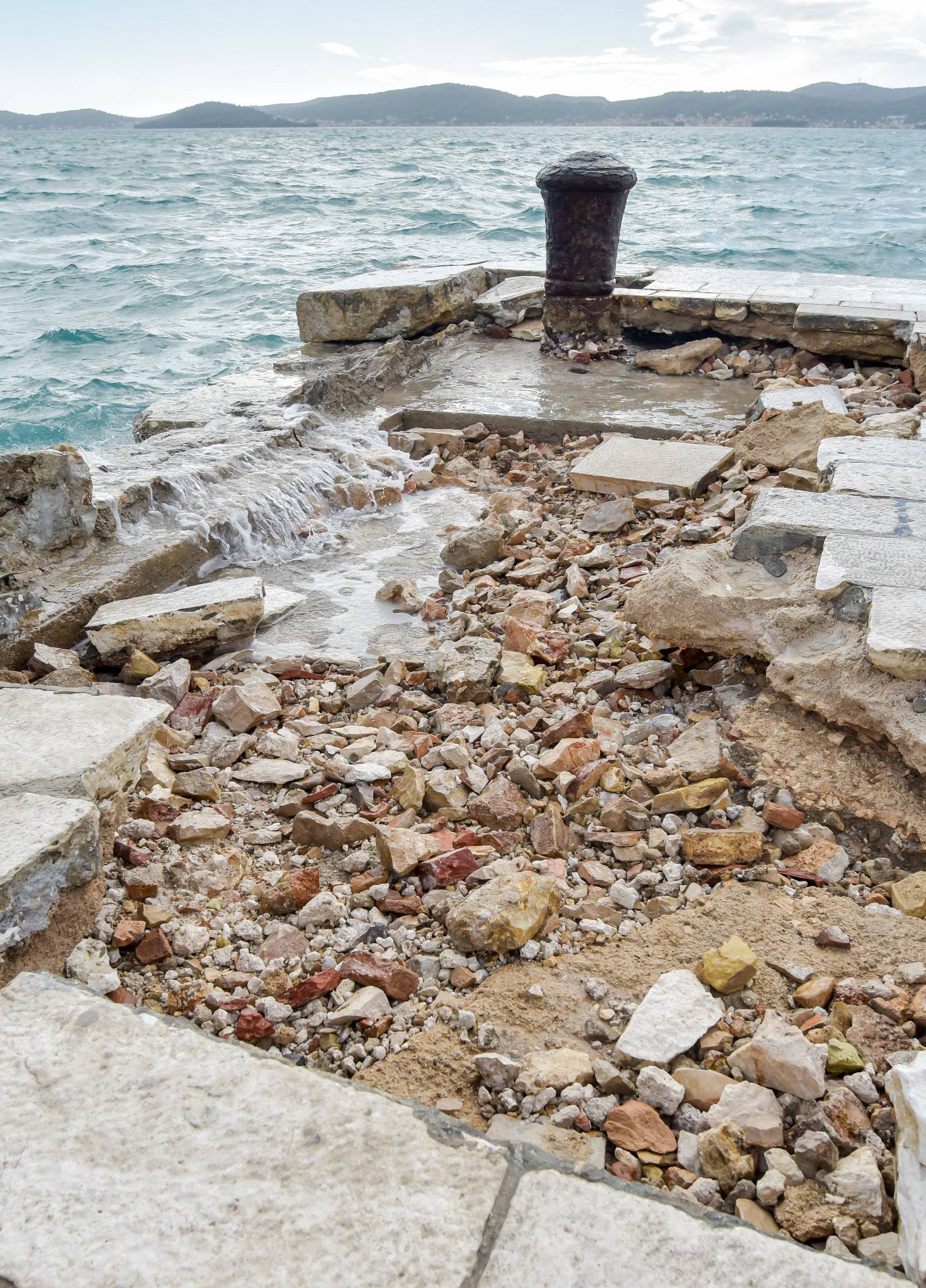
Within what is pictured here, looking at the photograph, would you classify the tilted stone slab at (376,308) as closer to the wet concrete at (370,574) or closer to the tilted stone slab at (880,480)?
the wet concrete at (370,574)

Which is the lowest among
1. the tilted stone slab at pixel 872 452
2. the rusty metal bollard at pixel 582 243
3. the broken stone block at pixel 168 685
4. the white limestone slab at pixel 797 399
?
the broken stone block at pixel 168 685

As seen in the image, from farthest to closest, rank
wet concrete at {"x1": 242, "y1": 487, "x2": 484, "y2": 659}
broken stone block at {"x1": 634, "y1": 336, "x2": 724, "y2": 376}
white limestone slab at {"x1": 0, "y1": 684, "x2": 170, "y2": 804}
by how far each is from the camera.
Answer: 1. broken stone block at {"x1": 634, "y1": 336, "x2": 724, "y2": 376}
2. wet concrete at {"x1": 242, "y1": 487, "x2": 484, "y2": 659}
3. white limestone slab at {"x1": 0, "y1": 684, "x2": 170, "y2": 804}

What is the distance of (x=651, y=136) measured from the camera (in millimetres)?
Result: 86625

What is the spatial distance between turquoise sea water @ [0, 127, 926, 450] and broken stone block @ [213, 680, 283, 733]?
6.32 meters

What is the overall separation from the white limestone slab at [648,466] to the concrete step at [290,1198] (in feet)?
11.5

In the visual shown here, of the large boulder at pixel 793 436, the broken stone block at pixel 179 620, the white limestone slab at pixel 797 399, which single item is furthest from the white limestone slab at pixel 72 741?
the white limestone slab at pixel 797 399

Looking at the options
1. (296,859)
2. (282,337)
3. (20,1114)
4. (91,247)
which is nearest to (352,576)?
(296,859)

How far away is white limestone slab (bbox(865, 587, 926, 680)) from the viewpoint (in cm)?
218

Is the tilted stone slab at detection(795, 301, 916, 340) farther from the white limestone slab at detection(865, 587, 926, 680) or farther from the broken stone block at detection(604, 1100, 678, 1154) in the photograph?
the broken stone block at detection(604, 1100, 678, 1154)

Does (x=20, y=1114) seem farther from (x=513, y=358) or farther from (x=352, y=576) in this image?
(x=513, y=358)

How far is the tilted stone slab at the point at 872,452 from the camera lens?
11.5 feet

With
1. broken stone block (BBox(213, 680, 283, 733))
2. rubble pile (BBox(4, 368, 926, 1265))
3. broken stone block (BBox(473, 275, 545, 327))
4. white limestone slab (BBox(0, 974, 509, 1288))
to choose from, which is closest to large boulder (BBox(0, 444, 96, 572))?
rubble pile (BBox(4, 368, 926, 1265))

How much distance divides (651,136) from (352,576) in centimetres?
9707

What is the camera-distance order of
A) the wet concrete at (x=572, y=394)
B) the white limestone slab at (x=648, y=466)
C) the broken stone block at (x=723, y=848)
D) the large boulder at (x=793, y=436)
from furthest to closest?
the wet concrete at (x=572, y=394)
the white limestone slab at (x=648, y=466)
the large boulder at (x=793, y=436)
the broken stone block at (x=723, y=848)
